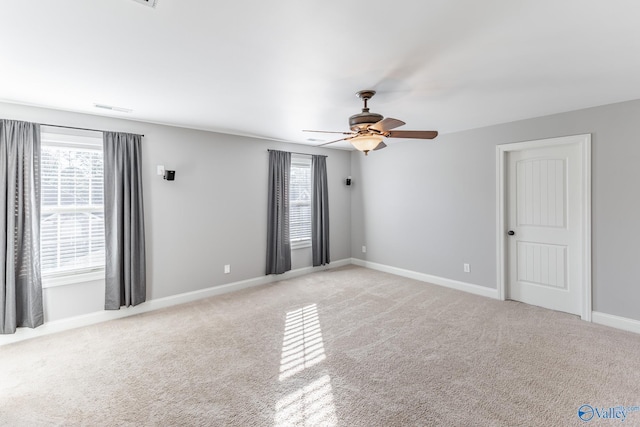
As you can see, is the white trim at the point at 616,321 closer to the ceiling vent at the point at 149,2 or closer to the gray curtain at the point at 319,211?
the gray curtain at the point at 319,211

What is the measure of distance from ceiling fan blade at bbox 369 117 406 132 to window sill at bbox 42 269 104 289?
11.8ft

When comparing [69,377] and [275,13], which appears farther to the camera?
[69,377]

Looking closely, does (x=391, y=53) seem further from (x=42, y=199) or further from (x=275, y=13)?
(x=42, y=199)

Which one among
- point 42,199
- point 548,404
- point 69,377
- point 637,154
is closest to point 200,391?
point 69,377

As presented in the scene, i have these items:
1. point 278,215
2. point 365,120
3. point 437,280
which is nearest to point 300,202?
point 278,215

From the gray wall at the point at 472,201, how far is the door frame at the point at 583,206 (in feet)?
0.20

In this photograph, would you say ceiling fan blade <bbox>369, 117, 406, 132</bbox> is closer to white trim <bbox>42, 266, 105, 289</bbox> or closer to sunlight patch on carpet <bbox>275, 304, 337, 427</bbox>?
sunlight patch on carpet <bbox>275, 304, 337, 427</bbox>

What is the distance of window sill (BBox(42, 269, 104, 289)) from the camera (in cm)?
322

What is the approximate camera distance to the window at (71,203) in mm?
3240

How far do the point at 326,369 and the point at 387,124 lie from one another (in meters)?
2.13

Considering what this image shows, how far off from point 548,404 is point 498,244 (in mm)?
2474

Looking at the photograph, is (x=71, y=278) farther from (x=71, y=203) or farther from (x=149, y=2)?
(x=149, y=2)

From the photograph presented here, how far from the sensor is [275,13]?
5.32 feet

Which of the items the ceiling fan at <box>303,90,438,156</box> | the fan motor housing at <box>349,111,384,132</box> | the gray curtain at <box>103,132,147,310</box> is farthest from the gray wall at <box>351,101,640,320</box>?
the gray curtain at <box>103,132,147,310</box>
